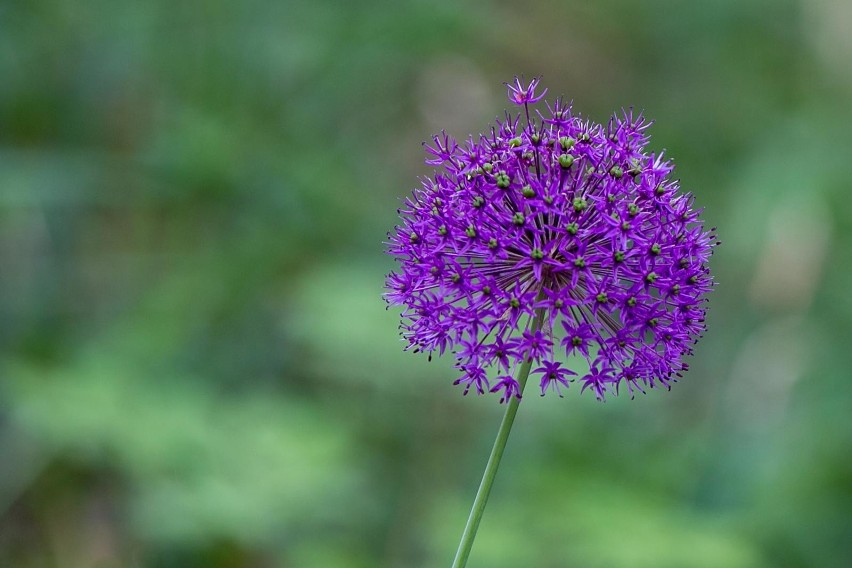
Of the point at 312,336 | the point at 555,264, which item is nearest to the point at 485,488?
the point at 555,264

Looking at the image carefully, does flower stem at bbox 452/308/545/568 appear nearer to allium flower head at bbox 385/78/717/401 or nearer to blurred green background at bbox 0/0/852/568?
allium flower head at bbox 385/78/717/401

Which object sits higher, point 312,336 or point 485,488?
point 312,336

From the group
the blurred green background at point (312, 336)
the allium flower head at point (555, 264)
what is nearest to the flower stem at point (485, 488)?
the allium flower head at point (555, 264)

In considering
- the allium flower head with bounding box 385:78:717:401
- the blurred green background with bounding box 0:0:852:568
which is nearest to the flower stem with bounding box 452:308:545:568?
the allium flower head with bounding box 385:78:717:401

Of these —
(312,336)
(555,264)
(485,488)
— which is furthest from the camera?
(312,336)

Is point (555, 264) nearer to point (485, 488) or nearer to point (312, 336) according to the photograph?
point (485, 488)

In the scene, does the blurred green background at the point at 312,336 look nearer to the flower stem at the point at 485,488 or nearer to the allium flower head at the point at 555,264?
the allium flower head at the point at 555,264

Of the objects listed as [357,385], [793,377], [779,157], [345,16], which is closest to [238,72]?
[345,16]
